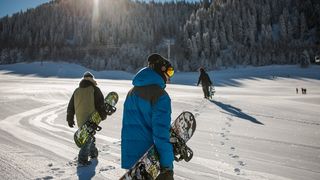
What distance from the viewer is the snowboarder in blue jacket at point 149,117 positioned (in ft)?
10.6

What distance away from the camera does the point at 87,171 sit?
20.4ft

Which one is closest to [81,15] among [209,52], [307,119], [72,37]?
[72,37]

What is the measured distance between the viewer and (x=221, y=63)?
316 feet

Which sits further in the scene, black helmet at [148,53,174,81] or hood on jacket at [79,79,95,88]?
hood on jacket at [79,79,95,88]

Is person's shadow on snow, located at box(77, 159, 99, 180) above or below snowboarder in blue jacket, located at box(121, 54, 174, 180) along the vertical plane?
below

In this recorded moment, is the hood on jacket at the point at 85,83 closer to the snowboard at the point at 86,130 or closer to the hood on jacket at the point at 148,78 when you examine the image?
the snowboard at the point at 86,130

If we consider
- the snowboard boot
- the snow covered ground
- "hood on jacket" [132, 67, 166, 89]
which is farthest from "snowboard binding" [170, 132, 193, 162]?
the snowboard boot

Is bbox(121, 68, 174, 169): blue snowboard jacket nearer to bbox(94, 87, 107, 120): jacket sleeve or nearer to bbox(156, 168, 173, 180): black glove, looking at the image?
bbox(156, 168, 173, 180): black glove

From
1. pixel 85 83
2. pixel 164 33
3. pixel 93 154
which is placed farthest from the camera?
pixel 164 33

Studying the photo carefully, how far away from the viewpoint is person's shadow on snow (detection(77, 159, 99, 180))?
593cm

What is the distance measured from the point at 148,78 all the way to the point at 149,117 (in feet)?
1.23

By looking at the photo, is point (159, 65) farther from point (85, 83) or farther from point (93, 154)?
point (93, 154)

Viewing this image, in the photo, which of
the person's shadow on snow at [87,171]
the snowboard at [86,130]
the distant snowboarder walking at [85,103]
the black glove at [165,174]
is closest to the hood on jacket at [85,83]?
the distant snowboarder walking at [85,103]

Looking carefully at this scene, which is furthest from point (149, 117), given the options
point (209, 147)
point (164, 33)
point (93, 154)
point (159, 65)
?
point (164, 33)
